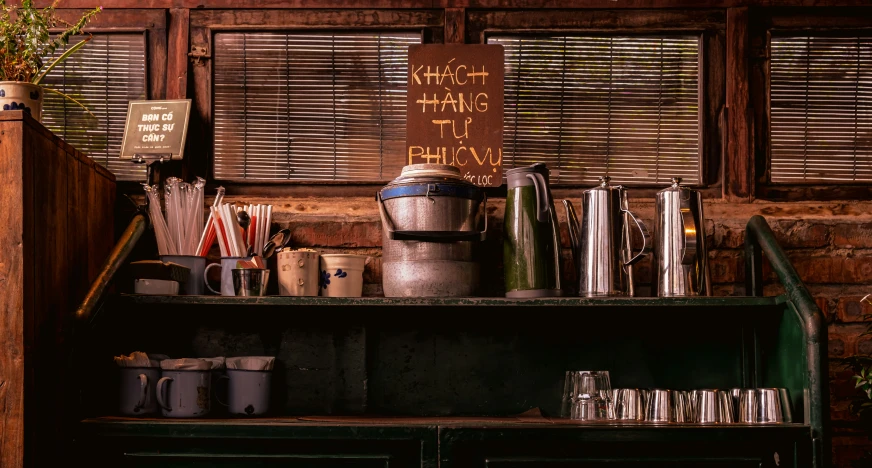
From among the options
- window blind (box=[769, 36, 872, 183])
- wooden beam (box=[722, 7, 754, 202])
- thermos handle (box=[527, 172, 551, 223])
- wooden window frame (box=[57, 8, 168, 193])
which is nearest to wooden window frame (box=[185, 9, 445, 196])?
wooden window frame (box=[57, 8, 168, 193])

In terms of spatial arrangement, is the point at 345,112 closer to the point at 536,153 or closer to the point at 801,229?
the point at 536,153

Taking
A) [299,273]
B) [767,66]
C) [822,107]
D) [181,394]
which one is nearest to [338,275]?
[299,273]

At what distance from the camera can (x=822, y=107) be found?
3.25 meters

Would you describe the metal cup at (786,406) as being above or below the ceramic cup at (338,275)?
below

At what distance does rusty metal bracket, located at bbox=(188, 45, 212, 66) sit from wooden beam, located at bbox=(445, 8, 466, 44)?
3.09 feet

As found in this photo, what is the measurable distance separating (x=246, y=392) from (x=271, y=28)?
4.69 ft

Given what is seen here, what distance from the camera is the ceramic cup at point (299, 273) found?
2807 millimetres

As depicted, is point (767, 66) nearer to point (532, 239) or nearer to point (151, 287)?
point (532, 239)

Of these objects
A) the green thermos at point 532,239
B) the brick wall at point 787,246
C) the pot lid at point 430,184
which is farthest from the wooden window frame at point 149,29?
the green thermos at point 532,239

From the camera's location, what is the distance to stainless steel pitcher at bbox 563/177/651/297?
277 cm

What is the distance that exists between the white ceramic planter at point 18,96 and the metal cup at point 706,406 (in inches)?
92.6

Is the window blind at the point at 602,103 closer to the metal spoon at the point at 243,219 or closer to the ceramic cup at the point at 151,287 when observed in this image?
the metal spoon at the point at 243,219

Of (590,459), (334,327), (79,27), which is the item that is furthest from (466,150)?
(79,27)

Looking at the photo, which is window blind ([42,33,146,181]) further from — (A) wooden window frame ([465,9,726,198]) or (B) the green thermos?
(B) the green thermos
